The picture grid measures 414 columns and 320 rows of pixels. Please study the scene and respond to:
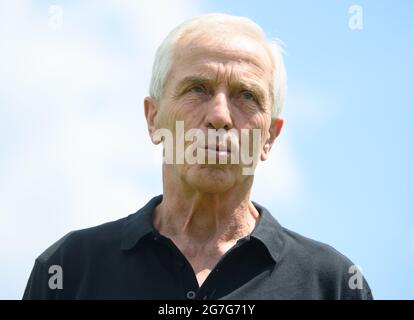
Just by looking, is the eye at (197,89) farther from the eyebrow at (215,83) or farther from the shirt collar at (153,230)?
the shirt collar at (153,230)

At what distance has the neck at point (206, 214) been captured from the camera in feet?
18.2

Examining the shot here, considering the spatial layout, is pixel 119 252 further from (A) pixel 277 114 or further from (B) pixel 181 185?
(A) pixel 277 114

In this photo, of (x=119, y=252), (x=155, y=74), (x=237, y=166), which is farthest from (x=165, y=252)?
(x=155, y=74)

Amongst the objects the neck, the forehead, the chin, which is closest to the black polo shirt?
the neck

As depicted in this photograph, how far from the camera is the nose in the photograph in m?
5.35

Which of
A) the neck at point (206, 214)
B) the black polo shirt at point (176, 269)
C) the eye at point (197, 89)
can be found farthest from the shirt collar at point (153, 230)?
the eye at point (197, 89)

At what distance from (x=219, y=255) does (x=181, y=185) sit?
513 mm

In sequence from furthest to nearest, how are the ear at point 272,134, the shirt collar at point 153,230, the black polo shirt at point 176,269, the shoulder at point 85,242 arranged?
the ear at point 272,134, the shoulder at point 85,242, the shirt collar at point 153,230, the black polo shirt at point 176,269

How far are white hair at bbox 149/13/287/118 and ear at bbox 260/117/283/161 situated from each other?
0.06m

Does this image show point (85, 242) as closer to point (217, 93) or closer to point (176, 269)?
point (176, 269)

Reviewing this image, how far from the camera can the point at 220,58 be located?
18.1ft

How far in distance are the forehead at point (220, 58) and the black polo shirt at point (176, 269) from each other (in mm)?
960

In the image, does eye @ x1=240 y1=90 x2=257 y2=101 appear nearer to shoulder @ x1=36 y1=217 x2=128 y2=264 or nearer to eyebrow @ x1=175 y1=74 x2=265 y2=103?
eyebrow @ x1=175 y1=74 x2=265 y2=103

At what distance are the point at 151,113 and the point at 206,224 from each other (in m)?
0.89
